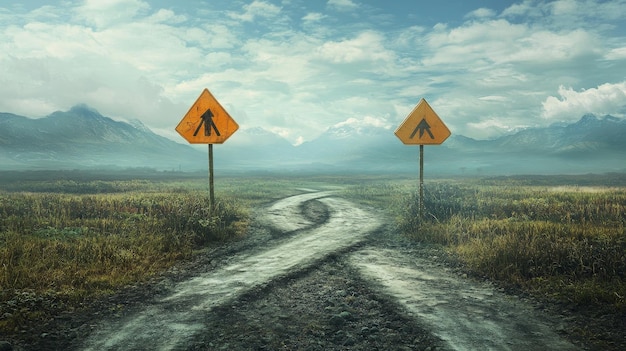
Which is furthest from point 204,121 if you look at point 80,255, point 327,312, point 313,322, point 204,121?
point 313,322

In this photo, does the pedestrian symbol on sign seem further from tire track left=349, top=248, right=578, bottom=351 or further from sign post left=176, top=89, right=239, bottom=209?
tire track left=349, top=248, right=578, bottom=351

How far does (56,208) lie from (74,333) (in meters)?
15.3

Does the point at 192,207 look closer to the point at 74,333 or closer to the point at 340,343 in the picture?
the point at 74,333

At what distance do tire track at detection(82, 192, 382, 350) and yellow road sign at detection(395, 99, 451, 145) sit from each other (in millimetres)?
3346

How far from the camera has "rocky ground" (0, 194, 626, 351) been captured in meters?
4.38

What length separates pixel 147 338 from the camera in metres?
4.49

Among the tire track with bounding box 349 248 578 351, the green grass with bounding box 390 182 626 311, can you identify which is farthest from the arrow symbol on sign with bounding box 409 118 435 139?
the tire track with bounding box 349 248 578 351

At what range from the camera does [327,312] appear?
5.42 metres

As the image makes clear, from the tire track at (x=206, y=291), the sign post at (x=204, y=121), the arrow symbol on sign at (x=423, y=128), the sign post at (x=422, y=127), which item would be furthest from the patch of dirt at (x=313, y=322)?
the arrow symbol on sign at (x=423, y=128)

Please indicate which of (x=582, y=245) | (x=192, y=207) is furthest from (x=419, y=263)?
(x=192, y=207)

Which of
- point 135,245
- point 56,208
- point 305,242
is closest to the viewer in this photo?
point 135,245

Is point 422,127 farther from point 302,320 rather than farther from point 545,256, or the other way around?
point 302,320

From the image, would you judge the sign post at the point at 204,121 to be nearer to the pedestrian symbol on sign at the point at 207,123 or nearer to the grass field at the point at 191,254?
the pedestrian symbol on sign at the point at 207,123

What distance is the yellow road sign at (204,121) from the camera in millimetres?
11664
